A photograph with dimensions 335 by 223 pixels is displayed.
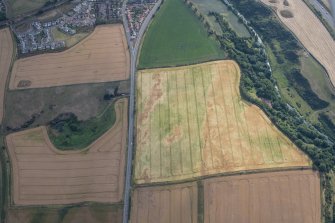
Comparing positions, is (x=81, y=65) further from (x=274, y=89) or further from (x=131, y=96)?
(x=274, y=89)

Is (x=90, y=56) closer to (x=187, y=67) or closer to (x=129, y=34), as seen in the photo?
(x=129, y=34)

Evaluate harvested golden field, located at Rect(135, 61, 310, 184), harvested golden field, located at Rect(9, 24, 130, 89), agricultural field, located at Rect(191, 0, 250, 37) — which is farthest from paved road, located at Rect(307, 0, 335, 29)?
harvested golden field, located at Rect(9, 24, 130, 89)

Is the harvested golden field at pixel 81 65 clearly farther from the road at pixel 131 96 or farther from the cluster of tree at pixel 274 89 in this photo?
the cluster of tree at pixel 274 89

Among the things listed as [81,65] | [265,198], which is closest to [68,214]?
[265,198]

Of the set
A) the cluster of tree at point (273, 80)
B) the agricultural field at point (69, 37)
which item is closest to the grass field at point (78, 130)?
the agricultural field at point (69, 37)

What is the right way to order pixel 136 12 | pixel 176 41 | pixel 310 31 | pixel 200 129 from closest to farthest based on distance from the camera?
1. pixel 200 129
2. pixel 176 41
3. pixel 310 31
4. pixel 136 12

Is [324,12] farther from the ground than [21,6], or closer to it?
farther from the ground

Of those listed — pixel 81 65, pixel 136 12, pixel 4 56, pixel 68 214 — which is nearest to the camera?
pixel 68 214
